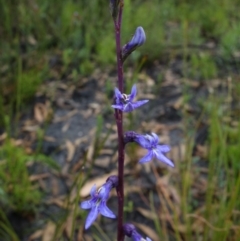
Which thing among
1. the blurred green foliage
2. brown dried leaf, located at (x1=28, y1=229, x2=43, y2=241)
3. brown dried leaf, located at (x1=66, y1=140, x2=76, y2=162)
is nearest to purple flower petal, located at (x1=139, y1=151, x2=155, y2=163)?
brown dried leaf, located at (x1=28, y1=229, x2=43, y2=241)

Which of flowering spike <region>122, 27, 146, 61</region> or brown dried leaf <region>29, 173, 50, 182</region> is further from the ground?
flowering spike <region>122, 27, 146, 61</region>

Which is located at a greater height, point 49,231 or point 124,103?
point 124,103

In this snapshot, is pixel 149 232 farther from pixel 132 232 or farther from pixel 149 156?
pixel 149 156

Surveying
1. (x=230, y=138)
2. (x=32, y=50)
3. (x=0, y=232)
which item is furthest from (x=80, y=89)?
(x=0, y=232)

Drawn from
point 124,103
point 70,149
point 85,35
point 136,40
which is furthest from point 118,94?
point 85,35

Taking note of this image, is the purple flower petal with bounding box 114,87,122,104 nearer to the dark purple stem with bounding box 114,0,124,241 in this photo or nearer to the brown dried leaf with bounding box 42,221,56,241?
the dark purple stem with bounding box 114,0,124,241

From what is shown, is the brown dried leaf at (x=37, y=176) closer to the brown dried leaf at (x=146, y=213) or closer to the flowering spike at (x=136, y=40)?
the brown dried leaf at (x=146, y=213)

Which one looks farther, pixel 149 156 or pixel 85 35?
pixel 85 35

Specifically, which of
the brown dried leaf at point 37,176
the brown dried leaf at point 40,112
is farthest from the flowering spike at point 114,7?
the brown dried leaf at point 40,112

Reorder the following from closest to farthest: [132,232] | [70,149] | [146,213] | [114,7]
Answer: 1. [114,7]
2. [132,232]
3. [146,213]
4. [70,149]

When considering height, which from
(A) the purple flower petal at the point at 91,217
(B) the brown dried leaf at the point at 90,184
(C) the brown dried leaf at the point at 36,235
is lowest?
(C) the brown dried leaf at the point at 36,235

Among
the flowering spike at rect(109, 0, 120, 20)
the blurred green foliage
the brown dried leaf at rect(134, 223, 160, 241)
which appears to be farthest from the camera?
the blurred green foliage
